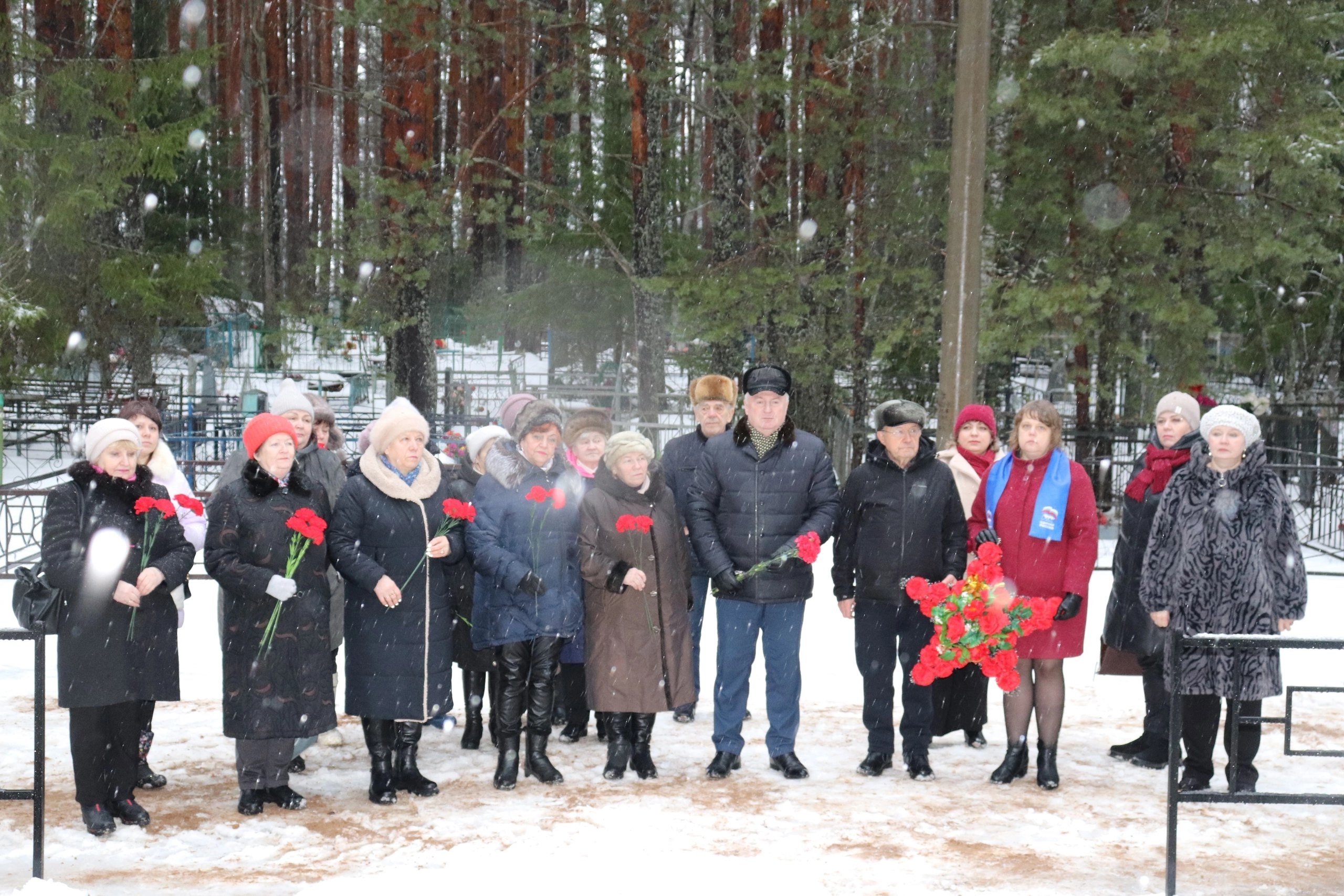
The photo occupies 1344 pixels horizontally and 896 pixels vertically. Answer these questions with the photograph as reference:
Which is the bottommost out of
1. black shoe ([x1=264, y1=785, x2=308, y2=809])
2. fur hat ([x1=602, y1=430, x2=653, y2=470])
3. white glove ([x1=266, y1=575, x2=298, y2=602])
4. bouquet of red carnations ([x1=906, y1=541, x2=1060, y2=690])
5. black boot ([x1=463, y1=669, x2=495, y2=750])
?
black shoe ([x1=264, y1=785, x2=308, y2=809])

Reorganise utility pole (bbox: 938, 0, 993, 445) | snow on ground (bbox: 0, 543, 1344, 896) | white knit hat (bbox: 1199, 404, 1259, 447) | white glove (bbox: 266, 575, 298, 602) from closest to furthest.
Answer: snow on ground (bbox: 0, 543, 1344, 896) → white glove (bbox: 266, 575, 298, 602) → white knit hat (bbox: 1199, 404, 1259, 447) → utility pole (bbox: 938, 0, 993, 445)

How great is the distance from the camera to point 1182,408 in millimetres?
6348

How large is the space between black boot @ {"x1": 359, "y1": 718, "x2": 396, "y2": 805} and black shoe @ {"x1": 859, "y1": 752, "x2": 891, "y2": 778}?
2126 mm

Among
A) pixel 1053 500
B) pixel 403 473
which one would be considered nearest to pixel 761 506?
pixel 1053 500

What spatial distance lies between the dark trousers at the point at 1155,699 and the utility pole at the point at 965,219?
3652mm

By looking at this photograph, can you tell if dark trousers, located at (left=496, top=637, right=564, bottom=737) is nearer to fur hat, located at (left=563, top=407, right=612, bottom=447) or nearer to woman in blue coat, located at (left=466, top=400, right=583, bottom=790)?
woman in blue coat, located at (left=466, top=400, right=583, bottom=790)

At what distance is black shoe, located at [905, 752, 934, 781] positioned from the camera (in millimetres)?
6301

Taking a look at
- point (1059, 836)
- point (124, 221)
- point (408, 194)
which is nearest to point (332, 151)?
point (124, 221)

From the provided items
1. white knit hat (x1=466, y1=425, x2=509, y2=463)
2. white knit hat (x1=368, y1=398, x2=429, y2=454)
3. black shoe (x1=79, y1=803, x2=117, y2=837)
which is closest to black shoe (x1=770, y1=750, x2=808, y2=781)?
white knit hat (x1=466, y1=425, x2=509, y2=463)

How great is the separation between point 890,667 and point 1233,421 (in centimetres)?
184

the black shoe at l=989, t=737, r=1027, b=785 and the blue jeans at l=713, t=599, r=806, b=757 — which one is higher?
the blue jeans at l=713, t=599, r=806, b=757

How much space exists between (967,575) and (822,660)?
2839 mm

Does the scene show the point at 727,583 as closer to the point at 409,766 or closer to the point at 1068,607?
the point at 1068,607

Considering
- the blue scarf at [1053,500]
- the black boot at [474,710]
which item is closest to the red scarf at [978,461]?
the blue scarf at [1053,500]
